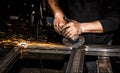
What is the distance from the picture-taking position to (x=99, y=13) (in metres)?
2.13

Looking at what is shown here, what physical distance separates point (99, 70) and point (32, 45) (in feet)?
1.93

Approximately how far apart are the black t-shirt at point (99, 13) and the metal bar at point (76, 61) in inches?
15.6

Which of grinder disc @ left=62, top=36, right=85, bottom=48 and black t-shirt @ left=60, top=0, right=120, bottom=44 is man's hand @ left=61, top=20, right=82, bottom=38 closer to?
grinder disc @ left=62, top=36, right=85, bottom=48

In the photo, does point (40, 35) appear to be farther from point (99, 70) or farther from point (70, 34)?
point (99, 70)

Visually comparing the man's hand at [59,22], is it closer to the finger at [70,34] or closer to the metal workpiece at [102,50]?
the finger at [70,34]

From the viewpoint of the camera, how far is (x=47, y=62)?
372cm

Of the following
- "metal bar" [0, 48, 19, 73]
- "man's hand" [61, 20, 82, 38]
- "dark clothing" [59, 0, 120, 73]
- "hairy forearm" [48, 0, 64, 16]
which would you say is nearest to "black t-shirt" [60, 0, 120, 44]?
"dark clothing" [59, 0, 120, 73]

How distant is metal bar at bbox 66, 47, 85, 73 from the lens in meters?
1.41

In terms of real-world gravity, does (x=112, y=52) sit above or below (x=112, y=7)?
below

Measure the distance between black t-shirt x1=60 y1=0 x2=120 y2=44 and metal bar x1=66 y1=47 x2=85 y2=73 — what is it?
397 millimetres

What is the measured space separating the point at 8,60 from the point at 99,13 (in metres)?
1.04

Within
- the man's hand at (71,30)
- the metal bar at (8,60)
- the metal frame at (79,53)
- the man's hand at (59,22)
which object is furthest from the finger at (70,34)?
the metal bar at (8,60)

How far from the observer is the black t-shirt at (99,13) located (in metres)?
1.91

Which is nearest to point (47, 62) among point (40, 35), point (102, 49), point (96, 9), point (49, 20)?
point (40, 35)
